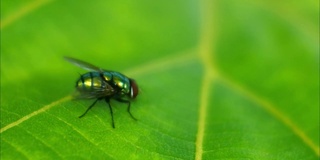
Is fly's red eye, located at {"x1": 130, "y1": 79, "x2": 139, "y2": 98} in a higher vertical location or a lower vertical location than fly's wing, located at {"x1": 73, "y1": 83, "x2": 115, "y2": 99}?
higher

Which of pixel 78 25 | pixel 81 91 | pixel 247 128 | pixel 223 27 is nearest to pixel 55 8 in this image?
pixel 78 25

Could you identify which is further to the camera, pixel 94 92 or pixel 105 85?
pixel 105 85

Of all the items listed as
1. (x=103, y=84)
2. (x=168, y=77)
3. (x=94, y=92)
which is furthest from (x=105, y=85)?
(x=168, y=77)

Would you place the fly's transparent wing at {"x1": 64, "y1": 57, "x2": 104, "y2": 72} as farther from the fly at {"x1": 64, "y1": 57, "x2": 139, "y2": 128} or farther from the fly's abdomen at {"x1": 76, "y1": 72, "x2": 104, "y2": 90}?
the fly's abdomen at {"x1": 76, "y1": 72, "x2": 104, "y2": 90}

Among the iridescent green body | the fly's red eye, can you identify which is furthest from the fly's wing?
the fly's red eye

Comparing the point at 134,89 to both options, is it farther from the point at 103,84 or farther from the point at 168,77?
the point at 168,77

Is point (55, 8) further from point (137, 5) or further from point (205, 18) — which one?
point (205, 18)
